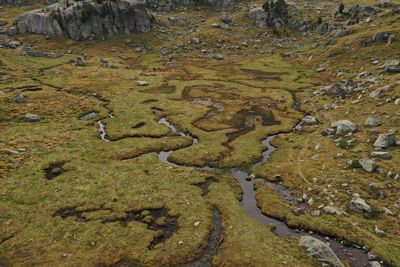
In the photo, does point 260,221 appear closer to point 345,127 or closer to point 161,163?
point 161,163

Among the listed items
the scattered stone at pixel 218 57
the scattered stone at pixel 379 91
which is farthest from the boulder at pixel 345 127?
the scattered stone at pixel 218 57

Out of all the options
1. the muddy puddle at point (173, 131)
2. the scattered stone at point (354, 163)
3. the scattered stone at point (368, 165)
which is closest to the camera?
the scattered stone at point (368, 165)

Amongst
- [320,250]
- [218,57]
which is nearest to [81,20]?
[218,57]

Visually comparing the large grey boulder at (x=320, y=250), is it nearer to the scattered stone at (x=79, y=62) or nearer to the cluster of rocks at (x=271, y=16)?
the scattered stone at (x=79, y=62)

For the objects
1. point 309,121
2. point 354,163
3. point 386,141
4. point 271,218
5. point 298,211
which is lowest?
point 271,218

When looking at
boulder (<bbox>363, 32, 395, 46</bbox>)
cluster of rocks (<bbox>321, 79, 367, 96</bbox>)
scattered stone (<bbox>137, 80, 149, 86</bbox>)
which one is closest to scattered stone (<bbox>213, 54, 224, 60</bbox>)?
scattered stone (<bbox>137, 80, 149, 86</bbox>)
